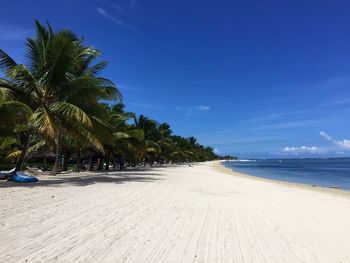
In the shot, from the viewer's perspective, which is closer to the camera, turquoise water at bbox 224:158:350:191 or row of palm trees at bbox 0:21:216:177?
row of palm trees at bbox 0:21:216:177

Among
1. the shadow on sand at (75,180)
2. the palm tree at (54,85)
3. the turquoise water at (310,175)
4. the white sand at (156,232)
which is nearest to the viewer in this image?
the white sand at (156,232)

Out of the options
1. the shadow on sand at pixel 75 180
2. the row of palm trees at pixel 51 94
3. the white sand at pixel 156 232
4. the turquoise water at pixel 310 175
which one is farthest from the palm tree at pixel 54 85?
the turquoise water at pixel 310 175

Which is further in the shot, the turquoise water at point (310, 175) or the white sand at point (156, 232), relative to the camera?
the turquoise water at point (310, 175)

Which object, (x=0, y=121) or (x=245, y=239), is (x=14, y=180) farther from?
(x=245, y=239)

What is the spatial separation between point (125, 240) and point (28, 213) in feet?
8.72

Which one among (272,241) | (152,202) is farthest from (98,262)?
(152,202)

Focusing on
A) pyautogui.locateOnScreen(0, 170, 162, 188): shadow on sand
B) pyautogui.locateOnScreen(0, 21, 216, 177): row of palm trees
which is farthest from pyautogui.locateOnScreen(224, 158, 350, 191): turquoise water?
pyautogui.locateOnScreen(0, 21, 216, 177): row of palm trees

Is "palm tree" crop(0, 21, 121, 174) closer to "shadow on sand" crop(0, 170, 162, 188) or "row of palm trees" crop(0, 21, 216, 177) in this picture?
"row of palm trees" crop(0, 21, 216, 177)

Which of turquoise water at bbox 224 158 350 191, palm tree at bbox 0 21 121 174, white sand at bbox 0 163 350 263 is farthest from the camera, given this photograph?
turquoise water at bbox 224 158 350 191

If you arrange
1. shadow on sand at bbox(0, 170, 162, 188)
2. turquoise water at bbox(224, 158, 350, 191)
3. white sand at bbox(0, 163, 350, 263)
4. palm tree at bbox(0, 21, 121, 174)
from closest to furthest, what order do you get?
white sand at bbox(0, 163, 350, 263), shadow on sand at bbox(0, 170, 162, 188), palm tree at bbox(0, 21, 121, 174), turquoise water at bbox(224, 158, 350, 191)

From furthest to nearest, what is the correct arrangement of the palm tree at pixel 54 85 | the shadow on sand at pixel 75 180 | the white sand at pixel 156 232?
the palm tree at pixel 54 85 → the shadow on sand at pixel 75 180 → the white sand at pixel 156 232

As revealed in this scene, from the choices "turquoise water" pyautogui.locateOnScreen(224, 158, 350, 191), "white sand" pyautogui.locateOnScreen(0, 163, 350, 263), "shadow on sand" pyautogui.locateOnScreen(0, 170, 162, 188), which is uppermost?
"turquoise water" pyautogui.locateOnScreen(224, 158, 350, 191)

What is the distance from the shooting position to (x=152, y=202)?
32.1 feet

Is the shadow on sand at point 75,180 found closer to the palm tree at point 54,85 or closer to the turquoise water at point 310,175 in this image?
the palm tree at point 54,85
